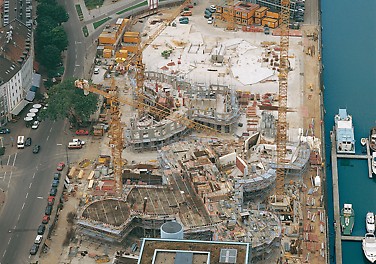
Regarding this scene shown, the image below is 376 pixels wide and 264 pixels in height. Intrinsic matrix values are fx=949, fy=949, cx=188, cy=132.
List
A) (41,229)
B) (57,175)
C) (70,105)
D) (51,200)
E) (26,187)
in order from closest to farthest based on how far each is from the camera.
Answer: (41,229), (51,200), (26,187), (57,175), (70,105)

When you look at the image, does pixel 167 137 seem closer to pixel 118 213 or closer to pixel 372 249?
pixel 118 213

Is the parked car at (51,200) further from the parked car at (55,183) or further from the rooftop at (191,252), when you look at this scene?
the rooftop at (191,252)

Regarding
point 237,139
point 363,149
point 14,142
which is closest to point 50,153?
point 14,142

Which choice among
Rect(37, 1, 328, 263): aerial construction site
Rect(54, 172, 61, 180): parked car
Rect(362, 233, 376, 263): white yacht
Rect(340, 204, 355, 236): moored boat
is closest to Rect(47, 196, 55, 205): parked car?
Rect(37, 1, 328, 263): aerial construction site

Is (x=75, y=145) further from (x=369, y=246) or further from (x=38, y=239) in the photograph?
(x=369, y=246)

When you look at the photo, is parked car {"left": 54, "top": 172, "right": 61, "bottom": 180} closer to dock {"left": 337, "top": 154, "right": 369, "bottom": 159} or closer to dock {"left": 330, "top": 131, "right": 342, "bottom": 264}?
dock {"left": 330, "top": 131, "right": 342, "bottom": 264}

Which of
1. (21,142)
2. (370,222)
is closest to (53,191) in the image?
(21,142)
